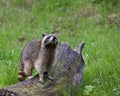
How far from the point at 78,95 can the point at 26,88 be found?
3.21ft

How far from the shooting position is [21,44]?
34.2 feet

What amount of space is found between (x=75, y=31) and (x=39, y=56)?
14.9ft

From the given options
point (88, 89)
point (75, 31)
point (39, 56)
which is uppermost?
point (39, 56)

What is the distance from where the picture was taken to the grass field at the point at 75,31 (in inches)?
282

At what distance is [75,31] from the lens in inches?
444

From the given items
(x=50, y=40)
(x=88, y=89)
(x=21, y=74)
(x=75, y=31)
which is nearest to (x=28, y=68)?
(x=21, y=74)

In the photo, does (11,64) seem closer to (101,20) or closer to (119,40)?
(119,40)

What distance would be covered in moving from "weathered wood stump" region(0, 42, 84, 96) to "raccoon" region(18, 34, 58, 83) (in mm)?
128

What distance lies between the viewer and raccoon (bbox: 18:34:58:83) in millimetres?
6688

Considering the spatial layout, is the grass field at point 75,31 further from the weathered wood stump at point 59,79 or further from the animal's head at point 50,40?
the animal's head at point 50,40

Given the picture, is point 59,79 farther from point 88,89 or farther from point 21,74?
point 21,74

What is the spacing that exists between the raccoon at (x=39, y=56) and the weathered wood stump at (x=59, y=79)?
0.13 m

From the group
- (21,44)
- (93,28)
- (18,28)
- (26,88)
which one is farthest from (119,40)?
(26,88)

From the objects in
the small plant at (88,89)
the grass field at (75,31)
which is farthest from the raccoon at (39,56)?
the small plant at (88,89)
